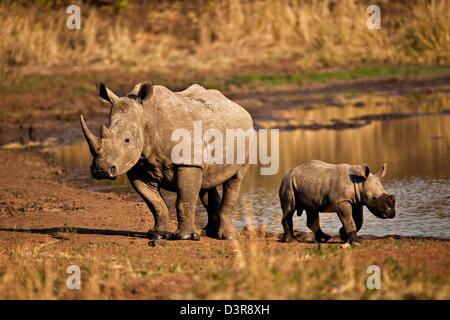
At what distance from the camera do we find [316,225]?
874 cm

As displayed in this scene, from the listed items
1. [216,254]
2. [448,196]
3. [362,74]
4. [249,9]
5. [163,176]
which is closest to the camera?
[216,254]

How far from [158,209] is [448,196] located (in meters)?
4.39

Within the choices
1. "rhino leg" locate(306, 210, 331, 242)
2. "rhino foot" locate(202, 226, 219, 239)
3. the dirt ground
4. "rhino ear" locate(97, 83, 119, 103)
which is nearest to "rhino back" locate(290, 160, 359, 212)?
"rhino leg" locate(306, 210, 331, 242)

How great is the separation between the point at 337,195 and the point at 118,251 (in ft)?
7.81

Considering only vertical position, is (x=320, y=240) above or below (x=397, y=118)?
below

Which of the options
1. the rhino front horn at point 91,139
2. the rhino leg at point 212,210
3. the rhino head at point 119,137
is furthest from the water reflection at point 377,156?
the rhino front horn at point 91,139

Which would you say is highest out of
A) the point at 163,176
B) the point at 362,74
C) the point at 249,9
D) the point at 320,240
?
the point at 249,9

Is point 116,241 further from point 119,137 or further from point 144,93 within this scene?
point 144,93

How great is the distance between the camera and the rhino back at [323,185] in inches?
327

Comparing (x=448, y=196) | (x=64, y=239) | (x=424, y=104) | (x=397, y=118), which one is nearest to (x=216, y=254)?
(x=64, y=239)

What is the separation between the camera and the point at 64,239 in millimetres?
8648

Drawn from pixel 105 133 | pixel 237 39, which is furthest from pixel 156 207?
pixel 237 39
